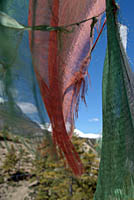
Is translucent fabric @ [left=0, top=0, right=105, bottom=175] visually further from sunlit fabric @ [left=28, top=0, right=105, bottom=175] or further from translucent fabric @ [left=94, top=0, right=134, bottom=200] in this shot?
translucent fabric @ [left=94, top=0, right=134, bottom=200]

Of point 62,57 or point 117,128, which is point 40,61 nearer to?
point 62,57

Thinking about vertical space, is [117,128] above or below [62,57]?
below

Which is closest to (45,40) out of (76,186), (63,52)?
(63,52)

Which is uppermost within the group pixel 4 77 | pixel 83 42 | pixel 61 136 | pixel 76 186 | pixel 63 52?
pixel 83 42

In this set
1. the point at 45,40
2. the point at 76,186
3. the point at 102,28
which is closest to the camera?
the point at 45,40

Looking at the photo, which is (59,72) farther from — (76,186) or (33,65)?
(76,186)

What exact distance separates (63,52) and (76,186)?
229 cm

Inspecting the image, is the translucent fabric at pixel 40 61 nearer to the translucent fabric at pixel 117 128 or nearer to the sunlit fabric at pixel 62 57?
the sunlit fabric at pixel 62 57

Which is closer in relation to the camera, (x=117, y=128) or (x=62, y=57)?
(x=117, y=128)

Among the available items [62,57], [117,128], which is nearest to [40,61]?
[62,57]

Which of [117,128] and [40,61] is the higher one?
[40,61]

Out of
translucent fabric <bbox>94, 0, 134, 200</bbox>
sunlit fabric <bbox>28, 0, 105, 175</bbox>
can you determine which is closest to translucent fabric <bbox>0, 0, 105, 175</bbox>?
sunlit fabric <bbox>28, 0, 105, 175</bbox>

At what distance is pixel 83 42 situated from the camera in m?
0.75

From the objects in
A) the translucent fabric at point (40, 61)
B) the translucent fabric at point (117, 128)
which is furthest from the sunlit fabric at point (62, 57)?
the translucent fabric at point (117, 128)
